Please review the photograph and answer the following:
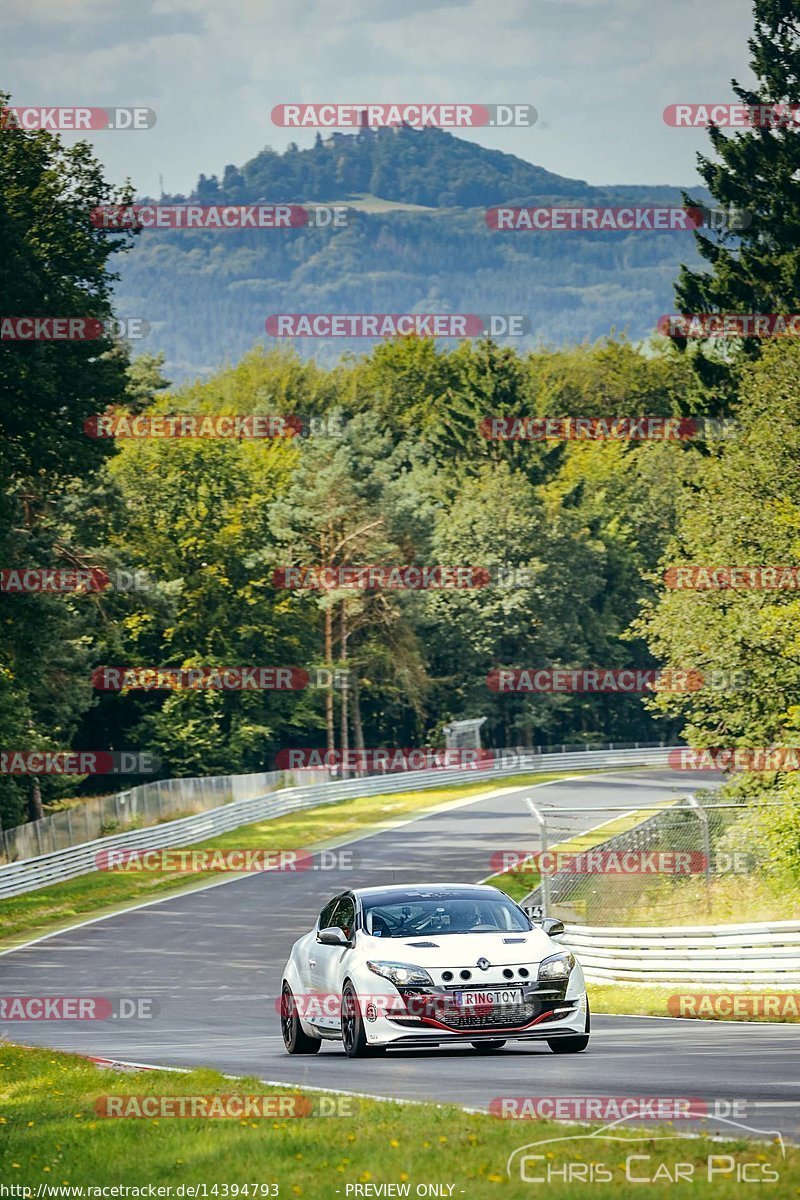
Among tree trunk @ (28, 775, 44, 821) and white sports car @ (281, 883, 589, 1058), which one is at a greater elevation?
white sports car @ (281, 883, 589, 1058)

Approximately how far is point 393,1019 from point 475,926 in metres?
1.32

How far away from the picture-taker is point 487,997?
13727 millimetres

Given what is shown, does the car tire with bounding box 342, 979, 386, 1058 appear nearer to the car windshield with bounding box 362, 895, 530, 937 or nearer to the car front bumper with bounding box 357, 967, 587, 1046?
the car front bumper with bounding box 357, 967, 587, 1046

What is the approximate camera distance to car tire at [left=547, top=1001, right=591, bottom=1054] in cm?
1429

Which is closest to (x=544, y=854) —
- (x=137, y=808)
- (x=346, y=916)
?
(x=346, y=916)

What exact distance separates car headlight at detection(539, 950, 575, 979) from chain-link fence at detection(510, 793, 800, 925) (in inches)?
435

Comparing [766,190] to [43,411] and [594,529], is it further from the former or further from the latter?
[594,529]

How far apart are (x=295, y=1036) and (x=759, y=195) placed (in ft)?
146

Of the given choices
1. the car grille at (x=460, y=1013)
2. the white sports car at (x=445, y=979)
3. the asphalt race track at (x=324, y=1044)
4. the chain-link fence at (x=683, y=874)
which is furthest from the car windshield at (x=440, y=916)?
the chain-link fence at (x=683, y=874)

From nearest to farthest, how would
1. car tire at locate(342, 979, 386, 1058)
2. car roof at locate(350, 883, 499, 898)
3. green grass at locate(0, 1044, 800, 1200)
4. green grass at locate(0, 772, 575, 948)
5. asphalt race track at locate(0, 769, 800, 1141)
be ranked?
green grass at locate(0, 1044, 800, 1200) → asphalt race track at locate(0, 769, 800, 1141) → car tire at locate(342, 979, 386, 1058) → car roof at locate(350, 883, 499, 898) → green grass at locate(0, 772, 575, 948)

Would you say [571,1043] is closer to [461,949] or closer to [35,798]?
[461,949]

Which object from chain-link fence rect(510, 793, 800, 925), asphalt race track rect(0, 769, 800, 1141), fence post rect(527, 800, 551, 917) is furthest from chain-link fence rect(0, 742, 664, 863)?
fence post rect(527, 800, 551, 917)

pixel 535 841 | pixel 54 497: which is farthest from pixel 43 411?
pixel 535 841

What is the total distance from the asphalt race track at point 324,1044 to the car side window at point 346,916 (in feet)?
3.19
